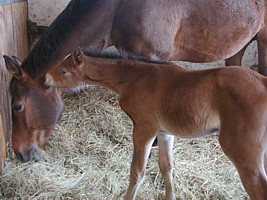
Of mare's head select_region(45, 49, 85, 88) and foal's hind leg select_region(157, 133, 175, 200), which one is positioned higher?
mare's head select_region(45, 49, 85, 88)

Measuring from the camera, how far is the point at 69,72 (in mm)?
2689

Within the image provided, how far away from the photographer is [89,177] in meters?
3.12

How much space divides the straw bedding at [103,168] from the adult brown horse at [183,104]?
285mm

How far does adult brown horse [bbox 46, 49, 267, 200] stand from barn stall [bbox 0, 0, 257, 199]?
27cm

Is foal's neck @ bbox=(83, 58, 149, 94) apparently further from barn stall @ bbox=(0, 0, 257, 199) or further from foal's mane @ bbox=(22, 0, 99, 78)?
barn stall @ bbox=(0, 0, 257, 199)

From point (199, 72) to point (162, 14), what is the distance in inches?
41.3

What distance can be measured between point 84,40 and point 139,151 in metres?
1.06

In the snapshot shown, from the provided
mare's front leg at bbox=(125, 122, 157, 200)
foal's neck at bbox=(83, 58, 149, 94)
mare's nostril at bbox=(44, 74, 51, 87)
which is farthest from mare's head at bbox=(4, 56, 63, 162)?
mare's front leg at bbox=(125, 122, 157, 200)

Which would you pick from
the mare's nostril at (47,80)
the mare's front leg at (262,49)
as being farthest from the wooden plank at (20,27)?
the mare's front leg at (262,49)

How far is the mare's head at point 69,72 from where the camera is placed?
2648 millimetres

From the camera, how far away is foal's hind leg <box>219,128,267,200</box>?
84.1 inches

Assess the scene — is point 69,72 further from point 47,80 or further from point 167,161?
point 167,161

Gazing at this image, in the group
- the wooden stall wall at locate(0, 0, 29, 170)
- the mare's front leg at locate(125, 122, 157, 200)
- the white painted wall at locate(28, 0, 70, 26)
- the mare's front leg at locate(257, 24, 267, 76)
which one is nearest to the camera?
the mare's front leg at locate(125, 122, 157, 200)

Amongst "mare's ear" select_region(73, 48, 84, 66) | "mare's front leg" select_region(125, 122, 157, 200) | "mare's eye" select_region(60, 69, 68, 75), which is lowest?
"mare's front leg" select_region(125, 122, 157, 200)
